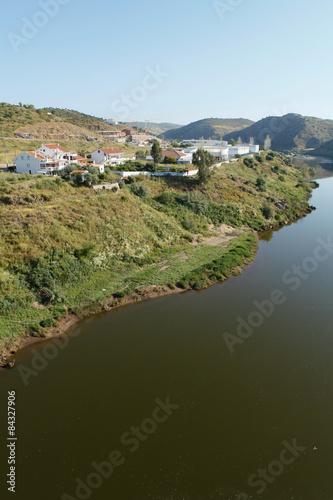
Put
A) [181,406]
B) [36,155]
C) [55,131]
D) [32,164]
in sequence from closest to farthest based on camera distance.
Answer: [181,406], [32,164], [36,155], [55,131]

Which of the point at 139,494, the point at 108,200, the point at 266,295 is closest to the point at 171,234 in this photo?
the point at 108,200

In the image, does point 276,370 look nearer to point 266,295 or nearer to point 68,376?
point 266,295

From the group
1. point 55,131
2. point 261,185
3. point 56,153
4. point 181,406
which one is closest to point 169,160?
point 261,185

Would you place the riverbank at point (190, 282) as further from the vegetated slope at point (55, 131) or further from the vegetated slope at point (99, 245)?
the vegetated slope at point (55, 131)

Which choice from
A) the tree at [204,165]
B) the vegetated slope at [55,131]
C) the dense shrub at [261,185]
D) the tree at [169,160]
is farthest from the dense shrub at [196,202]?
the vegetated slope at [55,131]

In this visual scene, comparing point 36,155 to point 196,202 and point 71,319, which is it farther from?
point 71,319
